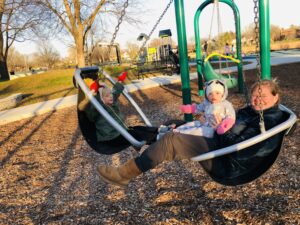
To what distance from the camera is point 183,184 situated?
374 centimetres

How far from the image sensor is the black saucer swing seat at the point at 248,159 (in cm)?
241

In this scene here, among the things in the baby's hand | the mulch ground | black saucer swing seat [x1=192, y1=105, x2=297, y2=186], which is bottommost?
the mulch ground

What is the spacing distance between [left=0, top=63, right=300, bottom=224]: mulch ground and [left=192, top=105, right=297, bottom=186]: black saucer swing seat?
→ 0.52m

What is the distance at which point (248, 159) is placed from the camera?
103 inches

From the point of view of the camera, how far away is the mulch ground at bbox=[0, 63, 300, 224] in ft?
10.0

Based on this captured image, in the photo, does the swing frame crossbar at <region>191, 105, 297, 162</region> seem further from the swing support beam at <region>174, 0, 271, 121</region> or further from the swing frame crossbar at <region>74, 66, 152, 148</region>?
the swing support beam at <region>174, 0, 271, 121</region>

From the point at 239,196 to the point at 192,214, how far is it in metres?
0.60

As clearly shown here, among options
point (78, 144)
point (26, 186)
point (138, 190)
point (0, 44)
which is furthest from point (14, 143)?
point (0, 44)

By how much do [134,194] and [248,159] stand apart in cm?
154

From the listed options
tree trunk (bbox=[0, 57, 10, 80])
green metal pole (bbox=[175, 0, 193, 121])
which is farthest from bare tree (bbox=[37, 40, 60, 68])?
green metal pole (bbox=[175, 0, 193, 121])

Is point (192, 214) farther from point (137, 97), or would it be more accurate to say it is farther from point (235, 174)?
point (137, 97)

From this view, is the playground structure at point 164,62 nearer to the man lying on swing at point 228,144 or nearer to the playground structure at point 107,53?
the playground structure at point 107,53

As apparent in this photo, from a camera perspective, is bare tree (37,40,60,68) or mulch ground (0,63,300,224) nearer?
mulch ground (0,63,300,224)

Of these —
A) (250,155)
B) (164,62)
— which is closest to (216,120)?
(250,155)
